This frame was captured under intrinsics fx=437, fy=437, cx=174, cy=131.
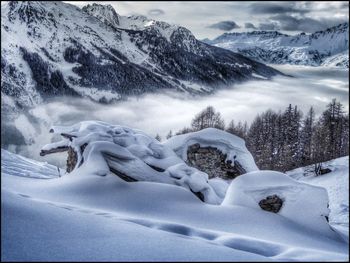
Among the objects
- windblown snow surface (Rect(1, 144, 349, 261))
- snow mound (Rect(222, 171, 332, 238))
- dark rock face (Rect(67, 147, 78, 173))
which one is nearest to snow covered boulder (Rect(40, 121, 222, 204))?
dark rock face (Rect(67, 147, 78, 173))

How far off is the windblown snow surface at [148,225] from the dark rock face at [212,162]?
972 centimetres

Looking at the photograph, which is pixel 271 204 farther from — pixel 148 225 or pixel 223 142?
pixel 223 142

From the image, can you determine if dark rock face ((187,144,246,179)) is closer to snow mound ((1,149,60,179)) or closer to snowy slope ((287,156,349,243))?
snowy slope ((287,156,349,243))

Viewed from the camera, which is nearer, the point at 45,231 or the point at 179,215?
the point at 45,231

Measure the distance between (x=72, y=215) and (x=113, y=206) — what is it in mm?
3269

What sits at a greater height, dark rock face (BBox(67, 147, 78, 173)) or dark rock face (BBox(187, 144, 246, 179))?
dark rock face (BBox(187, 144, 246, 179))

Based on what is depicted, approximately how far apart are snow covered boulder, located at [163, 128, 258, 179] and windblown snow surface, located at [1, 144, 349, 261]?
9.73 metres

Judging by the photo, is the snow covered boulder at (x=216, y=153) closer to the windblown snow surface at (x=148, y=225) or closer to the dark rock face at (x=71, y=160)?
the dark rock face at (x=71, y=160)

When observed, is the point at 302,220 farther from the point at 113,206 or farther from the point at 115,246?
the point at 115,246

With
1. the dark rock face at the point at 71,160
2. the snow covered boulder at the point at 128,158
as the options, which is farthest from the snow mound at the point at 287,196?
the dark rock face at the point at 71,160

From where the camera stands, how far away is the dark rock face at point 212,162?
2133 centimetres

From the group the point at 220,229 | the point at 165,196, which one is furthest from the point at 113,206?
the point at 220,229

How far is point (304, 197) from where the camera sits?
34.9ft

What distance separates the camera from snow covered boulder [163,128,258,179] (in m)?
21.3
